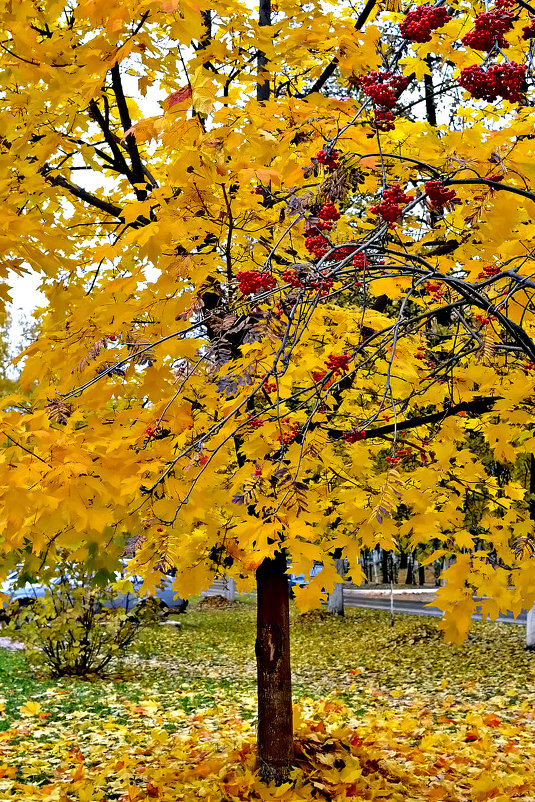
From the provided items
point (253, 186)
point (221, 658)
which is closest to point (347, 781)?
point (253, 186)

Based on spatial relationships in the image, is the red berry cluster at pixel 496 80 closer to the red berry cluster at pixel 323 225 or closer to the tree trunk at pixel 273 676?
the red berry cluster at pixel 323 225

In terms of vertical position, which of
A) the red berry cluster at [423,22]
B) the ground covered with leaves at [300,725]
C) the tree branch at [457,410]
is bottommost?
the ground covered with leaves at [300,725]

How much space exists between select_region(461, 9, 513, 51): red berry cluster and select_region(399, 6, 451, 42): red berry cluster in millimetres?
129

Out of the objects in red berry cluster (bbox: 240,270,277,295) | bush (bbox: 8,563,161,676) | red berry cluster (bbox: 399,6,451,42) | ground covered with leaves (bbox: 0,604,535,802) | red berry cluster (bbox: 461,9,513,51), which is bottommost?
ground covered with leaves (bbox: 0,604,535,802)

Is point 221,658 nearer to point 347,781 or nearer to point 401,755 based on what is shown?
point 401,755

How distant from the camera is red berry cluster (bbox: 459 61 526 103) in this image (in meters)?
2.16

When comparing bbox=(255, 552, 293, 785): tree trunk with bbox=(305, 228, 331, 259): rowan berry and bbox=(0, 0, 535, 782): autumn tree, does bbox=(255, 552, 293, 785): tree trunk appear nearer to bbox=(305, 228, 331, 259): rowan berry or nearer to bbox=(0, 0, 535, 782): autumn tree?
bbox=(0, 0, 535, 782): autumn tree

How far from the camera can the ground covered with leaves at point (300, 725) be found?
4582mm

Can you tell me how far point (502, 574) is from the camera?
3.41 metres

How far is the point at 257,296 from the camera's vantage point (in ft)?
7.20

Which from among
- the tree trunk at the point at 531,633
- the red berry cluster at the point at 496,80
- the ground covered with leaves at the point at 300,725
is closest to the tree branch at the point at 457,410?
the red berry cluster at the point at 496,80

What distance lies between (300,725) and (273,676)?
53.9 inches

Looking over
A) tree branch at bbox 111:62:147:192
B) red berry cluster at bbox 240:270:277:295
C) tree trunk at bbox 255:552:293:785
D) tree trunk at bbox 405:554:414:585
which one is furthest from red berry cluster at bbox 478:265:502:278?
tree trunk at bbox 405:554:414:585

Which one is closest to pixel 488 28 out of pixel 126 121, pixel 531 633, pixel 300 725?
pixel 126 121
